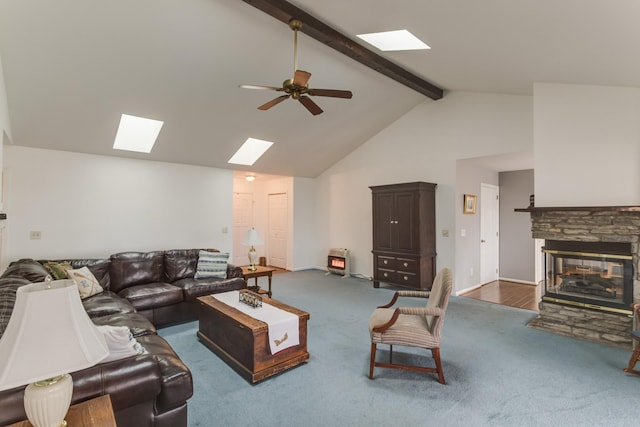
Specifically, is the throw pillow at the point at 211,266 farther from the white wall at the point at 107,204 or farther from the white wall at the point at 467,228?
the white wall at the point at 467,228

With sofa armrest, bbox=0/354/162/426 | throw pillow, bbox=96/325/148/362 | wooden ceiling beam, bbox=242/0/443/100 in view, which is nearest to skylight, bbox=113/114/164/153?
wooden ceiling beam, bbox=242/0/443/100

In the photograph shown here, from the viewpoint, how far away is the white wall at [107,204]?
452 centimetres

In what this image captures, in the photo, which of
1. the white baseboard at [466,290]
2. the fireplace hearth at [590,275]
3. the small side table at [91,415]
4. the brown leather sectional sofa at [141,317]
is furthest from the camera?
the white baseboard at [466,290]

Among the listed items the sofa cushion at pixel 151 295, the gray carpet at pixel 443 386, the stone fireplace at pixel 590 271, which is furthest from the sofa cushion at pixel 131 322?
the stone fireplace at pixel 590 271

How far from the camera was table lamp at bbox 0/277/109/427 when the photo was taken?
102cm

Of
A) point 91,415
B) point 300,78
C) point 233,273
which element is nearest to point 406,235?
point 233,273

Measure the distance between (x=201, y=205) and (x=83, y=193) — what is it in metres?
1.86

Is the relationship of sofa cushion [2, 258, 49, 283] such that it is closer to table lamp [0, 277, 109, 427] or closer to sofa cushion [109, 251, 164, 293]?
sofa cushion [109, 251, 164, 293]

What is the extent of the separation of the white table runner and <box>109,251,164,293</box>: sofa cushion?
2177 millimetres

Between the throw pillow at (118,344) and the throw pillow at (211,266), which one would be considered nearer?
the throw pillow at (118,344)

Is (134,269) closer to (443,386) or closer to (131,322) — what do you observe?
(131,322)

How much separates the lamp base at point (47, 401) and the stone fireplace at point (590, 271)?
4473mm

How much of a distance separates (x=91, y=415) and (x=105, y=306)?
240cm

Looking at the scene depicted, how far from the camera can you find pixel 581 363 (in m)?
2.98
